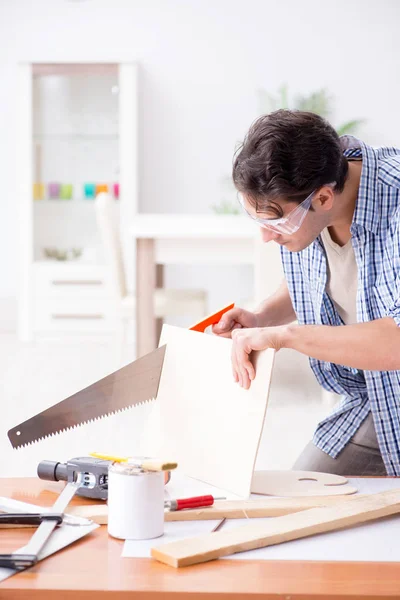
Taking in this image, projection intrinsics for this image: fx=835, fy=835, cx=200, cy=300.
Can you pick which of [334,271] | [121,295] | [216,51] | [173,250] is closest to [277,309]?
[334,271]

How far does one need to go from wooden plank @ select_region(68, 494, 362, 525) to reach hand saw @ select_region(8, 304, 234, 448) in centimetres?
23

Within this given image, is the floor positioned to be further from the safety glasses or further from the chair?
the safety glasses

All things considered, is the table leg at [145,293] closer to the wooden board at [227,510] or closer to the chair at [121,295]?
the chair at [121,295]

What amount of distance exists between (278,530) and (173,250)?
3.06 m

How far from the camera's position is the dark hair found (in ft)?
4.75

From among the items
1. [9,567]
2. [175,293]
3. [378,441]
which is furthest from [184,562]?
[175,293]

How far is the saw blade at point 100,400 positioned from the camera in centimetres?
145

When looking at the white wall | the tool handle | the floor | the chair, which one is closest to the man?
the tool handle

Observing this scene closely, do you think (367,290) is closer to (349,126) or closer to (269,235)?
(269,235)

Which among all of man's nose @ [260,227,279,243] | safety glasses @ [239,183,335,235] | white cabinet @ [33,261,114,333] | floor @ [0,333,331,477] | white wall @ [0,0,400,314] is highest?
white wall @ [0,0,400,314]

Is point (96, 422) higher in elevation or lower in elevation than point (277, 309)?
lower

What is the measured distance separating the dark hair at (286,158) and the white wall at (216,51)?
508 centimetres

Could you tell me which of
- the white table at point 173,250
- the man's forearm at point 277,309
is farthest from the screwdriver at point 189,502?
the white table at point 173,250

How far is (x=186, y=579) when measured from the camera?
3.27ft
